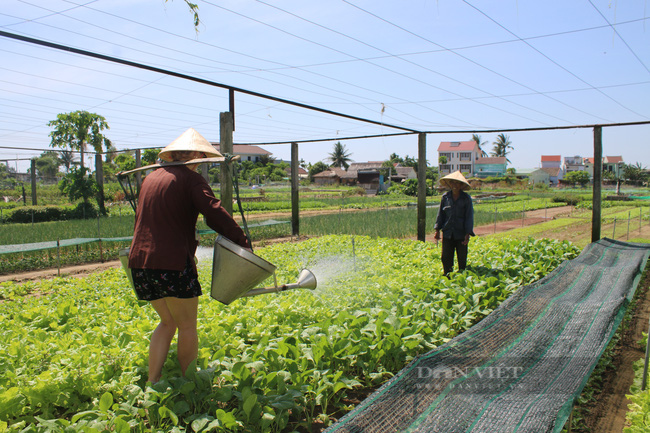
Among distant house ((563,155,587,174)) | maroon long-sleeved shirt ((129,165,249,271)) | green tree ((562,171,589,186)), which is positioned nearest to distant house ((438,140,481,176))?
green tree ((562,171,589,186))

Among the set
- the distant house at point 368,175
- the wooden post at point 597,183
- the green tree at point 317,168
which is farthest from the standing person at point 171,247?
the green tree at point 317,168

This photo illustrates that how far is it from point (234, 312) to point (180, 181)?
1878 mm

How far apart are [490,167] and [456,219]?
79.8 meters

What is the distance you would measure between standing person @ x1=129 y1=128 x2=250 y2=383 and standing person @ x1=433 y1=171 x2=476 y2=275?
3.78 m

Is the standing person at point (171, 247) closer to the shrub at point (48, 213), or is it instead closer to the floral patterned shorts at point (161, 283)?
the floral patterned shorts at point (161, 283)

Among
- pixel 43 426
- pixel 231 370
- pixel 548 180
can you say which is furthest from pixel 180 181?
pixel 548 180

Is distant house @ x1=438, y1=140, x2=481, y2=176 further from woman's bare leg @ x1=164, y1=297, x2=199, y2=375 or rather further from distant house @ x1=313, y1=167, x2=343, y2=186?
woman's bare leg @ x1=164, y1=297, x2=199, y2=375

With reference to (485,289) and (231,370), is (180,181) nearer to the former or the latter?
(231,370)

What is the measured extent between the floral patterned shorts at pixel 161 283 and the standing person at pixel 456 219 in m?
3.96

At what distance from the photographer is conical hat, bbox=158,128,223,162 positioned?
2.85m

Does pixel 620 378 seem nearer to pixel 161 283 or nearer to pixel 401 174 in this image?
pixel 161 283

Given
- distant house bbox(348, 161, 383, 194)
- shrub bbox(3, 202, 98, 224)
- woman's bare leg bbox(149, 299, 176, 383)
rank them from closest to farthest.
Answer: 1. woman's bare leg bbox(149, 299, 176, 383)
2. shrub bbox(3, 202, 98, 224)
3. distant house bbox(348, 161, 383, 194)

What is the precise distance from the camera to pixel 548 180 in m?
81.1

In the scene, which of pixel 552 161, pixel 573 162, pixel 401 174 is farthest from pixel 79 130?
pixel 573 162
